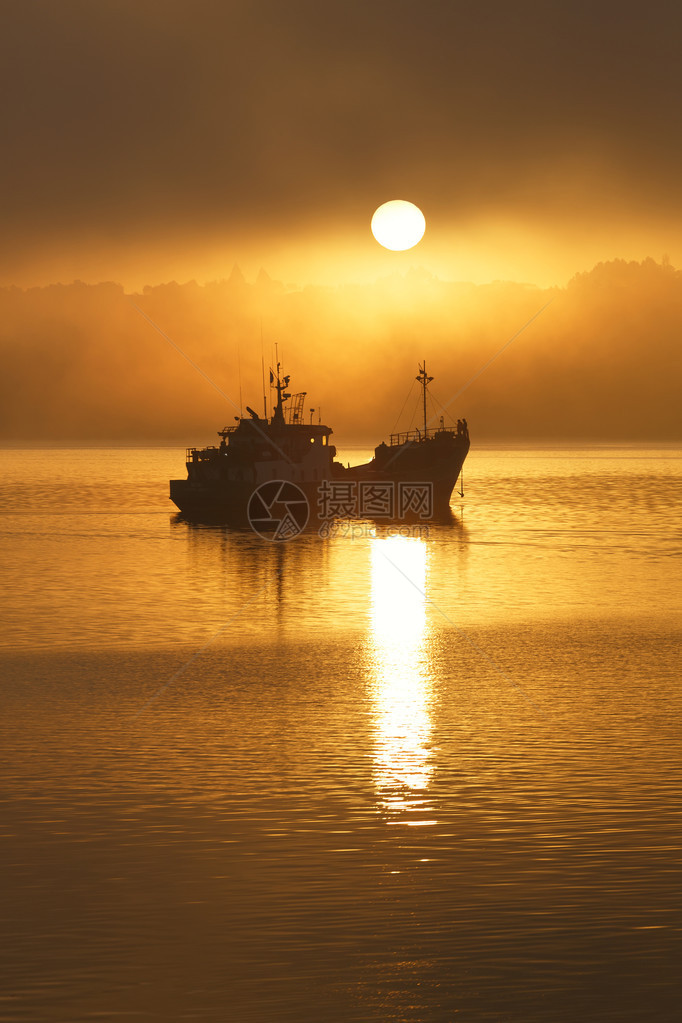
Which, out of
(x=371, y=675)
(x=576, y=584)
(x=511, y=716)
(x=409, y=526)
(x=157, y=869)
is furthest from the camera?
(x=409, y=526)

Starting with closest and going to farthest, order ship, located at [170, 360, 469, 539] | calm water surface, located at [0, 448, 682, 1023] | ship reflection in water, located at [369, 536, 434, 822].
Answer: calm water surface, located at [0, 448, 682, 1023] < ship reflection in water, located at [369, 536, 434, 822] < ship, located at [170, 360, 469, 539]

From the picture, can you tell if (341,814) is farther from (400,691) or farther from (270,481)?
(270,481)

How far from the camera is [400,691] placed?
26.7 m

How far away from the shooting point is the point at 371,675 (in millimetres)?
28656

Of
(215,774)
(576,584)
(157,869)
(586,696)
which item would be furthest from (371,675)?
(576,584)

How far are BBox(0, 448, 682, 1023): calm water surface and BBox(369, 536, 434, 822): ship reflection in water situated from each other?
0.10 metres

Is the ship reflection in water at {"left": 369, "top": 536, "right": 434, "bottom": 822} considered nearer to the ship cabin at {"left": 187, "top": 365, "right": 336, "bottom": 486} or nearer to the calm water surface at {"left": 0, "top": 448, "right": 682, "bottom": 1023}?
the calm water surface at {"left": 0, "top": 448, "right": 682, "bottom": 1023}

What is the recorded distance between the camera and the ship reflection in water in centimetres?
1865

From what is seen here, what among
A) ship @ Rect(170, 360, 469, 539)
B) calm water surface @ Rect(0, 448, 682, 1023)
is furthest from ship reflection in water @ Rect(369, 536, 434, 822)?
ship @ Rect(170, 360, 469, 539)

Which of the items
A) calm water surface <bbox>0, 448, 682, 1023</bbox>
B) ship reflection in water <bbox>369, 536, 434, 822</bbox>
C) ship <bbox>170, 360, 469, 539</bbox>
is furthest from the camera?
ship <bbox>170, 360, 469, 539</bbox>

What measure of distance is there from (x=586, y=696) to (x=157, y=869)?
44.4 ft

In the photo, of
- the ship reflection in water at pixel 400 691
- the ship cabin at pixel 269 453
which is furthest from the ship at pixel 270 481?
the ship reflection in water at pixel 400 691

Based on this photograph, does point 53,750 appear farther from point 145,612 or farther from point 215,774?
point 145,612

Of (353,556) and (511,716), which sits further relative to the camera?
(353,556)
